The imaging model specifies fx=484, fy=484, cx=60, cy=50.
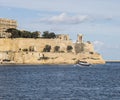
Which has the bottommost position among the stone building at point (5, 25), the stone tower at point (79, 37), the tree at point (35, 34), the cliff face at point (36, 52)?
the cliff face at point (36, 52)

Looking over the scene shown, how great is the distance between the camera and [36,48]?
4250 inches

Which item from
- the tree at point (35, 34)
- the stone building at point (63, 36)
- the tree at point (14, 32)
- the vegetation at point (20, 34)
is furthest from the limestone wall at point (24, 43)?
the stone building at point (63, 36)

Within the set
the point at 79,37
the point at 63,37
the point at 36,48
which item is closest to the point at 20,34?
the point at 36,48

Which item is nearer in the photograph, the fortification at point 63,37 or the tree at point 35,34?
the tree at point 35,34

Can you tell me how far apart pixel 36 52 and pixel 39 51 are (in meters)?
1.92

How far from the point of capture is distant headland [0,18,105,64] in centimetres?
10509

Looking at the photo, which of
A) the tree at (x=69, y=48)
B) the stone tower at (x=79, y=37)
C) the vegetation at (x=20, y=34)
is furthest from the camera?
the stone tower at (x=79, y=37)

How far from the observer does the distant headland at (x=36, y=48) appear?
105 metres

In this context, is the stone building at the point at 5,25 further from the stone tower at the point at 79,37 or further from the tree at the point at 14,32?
the stone tower at the point at 79,37

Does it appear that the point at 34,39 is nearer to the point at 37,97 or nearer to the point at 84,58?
the point at 84,58

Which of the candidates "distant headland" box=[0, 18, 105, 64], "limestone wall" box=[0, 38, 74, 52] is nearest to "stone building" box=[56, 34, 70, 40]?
"distant headland" box=[0, 18, 105, 64]

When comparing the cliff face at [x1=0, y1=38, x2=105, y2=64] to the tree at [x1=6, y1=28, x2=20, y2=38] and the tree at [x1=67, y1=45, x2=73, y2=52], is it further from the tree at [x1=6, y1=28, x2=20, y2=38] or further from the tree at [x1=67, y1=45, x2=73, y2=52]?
the tree at [x1=6, y1=28, x2=20, y2=38]

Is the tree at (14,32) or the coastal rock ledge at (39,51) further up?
the tree at (14,32)

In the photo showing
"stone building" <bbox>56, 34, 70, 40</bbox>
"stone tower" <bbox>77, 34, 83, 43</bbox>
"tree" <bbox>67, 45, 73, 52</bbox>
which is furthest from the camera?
"stone tower" <bbox>77, 34, 83, 43</bbox>
